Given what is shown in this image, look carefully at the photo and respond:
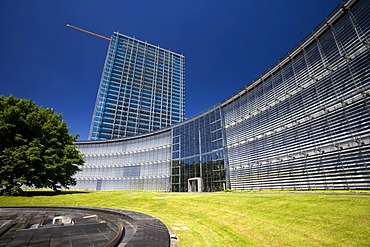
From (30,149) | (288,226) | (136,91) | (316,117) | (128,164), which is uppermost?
(136,91)

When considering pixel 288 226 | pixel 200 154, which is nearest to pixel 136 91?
pixel 200 154

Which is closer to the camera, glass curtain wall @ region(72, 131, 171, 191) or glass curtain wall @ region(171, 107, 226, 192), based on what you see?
glass curtain wall @ region(171, 107, 226, 192)

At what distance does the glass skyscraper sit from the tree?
61.7 metres

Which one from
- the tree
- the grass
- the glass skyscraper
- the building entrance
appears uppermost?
the glass skyscraper

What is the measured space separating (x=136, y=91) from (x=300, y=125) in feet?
331

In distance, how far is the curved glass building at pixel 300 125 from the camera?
1662cm

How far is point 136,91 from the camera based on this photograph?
362 feet

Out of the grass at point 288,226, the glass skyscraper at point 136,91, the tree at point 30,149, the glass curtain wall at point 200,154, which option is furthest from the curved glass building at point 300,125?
the glass skyscraper at point 136,91

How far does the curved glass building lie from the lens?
654 inches

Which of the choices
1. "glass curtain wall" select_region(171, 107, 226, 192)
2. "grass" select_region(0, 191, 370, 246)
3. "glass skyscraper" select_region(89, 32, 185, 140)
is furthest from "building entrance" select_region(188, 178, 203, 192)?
"glass skyscraper" select_region(89, 32, 185, 140)

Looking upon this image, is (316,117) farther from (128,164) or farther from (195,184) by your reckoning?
(128,164)

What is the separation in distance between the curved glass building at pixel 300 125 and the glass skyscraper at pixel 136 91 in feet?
209

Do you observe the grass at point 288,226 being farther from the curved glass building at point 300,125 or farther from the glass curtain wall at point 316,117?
the curved glass building at point 300,125

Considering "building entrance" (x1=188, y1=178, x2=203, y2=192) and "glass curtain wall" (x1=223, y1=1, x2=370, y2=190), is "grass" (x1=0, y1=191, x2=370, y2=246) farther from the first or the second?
"building entrance" (x1=188, y1=178, x2=203, y2=192)
